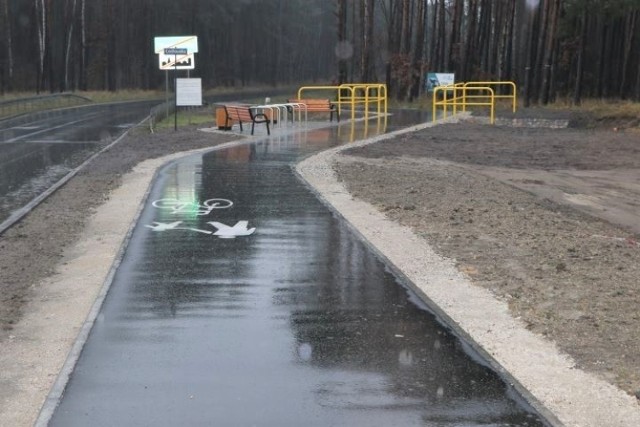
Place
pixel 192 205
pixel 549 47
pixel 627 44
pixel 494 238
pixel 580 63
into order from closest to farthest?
pixel 494 238 < pixel 192 205 < pixel 549 47 < pixel 580 63 < pixel 627 44

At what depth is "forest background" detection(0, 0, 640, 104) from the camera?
41.7 m

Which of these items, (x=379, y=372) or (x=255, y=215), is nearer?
(x=379, y=372)

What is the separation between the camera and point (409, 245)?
9328mm

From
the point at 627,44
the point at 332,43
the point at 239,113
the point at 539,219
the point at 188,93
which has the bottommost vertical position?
the point at 539,219

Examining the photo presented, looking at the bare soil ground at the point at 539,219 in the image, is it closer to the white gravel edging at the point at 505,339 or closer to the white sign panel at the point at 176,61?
the white gravel edging at the point at 505,339

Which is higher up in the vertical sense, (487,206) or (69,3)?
(69,3)

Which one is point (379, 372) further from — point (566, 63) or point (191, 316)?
point (566, 63)

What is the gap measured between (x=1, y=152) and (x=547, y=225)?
1624cm

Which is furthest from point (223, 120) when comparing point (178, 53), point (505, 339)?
point (505, 339)

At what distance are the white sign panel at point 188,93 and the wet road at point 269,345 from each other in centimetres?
1679

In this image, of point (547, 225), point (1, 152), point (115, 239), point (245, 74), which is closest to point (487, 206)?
point (547, 225)

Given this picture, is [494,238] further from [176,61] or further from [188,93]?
[176,61]

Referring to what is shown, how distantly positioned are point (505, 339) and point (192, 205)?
6.79 metres

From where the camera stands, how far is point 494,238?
9.76 m
